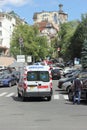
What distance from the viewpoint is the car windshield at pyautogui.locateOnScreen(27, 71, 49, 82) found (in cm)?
2919

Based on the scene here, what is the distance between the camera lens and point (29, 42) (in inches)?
4579

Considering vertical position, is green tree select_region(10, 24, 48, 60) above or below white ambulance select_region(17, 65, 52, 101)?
above

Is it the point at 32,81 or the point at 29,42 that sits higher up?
the point at 29,42

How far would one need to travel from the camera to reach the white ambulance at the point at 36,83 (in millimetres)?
28906

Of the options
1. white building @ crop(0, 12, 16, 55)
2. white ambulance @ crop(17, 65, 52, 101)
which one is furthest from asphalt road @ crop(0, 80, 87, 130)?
white building @ crop(0, 12, 16, 55)

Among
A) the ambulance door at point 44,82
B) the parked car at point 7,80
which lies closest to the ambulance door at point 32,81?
the ambulance door at point 44,82

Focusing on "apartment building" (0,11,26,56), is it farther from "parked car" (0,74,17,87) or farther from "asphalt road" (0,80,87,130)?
"asphalt road" (0,80,87,130)

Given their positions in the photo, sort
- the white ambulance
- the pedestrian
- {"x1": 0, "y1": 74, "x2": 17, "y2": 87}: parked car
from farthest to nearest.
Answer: {"x1": 0, "y1": 74, "x2": 17, "y2": 87}: parked car < the white ambulance < the pedestrian

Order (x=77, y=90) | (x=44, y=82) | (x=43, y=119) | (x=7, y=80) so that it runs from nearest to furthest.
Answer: (x=43, y=119)
(x=77, y=90)
(x=44, y=82)
(x=7, y=80)

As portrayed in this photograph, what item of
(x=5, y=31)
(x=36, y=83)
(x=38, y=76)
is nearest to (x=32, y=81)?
(x=36, y=83)

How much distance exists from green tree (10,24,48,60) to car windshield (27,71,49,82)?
85.2 m

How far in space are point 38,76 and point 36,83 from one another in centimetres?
55

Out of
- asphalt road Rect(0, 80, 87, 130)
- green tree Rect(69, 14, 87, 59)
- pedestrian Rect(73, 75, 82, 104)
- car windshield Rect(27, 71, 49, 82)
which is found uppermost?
green tree Rect(69, 14, 87, 59)

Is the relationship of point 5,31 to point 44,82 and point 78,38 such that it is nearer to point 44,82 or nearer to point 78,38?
point 78,38
